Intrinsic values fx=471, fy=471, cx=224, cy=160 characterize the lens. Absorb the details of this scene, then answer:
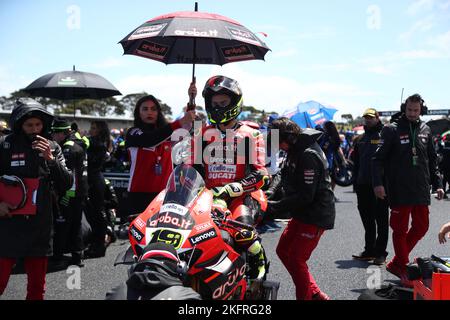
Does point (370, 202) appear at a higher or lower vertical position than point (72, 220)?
higher

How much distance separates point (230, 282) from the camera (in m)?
2.95

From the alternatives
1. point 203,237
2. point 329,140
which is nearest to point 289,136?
point 203,237

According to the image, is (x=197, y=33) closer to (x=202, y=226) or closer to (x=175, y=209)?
(x=175, y=209)

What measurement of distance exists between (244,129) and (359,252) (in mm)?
3831

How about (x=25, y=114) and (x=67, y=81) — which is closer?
(x=25, y=114)

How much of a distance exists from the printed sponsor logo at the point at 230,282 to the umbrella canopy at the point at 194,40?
6.96 feet

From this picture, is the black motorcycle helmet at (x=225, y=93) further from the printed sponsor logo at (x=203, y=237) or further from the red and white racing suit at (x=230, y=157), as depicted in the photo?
the printed sponsor logo at (x=203, y=237)

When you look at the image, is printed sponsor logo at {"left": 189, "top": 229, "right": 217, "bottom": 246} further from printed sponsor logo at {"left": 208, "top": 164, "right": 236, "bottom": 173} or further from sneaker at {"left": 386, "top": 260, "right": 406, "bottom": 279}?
sneaker at {"left": 386, "top": 260, "right": 406, "bottom": 279}

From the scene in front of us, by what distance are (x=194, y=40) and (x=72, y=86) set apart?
3.62 m

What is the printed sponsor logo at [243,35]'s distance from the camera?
14.2 ft

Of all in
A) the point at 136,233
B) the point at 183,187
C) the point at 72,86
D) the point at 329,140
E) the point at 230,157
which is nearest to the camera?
the point at 136,233

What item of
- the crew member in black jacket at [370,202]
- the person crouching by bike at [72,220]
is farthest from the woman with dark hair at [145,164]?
the crew member in black jacket at [370,202]

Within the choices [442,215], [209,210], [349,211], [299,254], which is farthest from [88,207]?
[442,215]

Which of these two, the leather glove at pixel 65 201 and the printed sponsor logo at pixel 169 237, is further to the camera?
the leather glove at pixel 65 201
